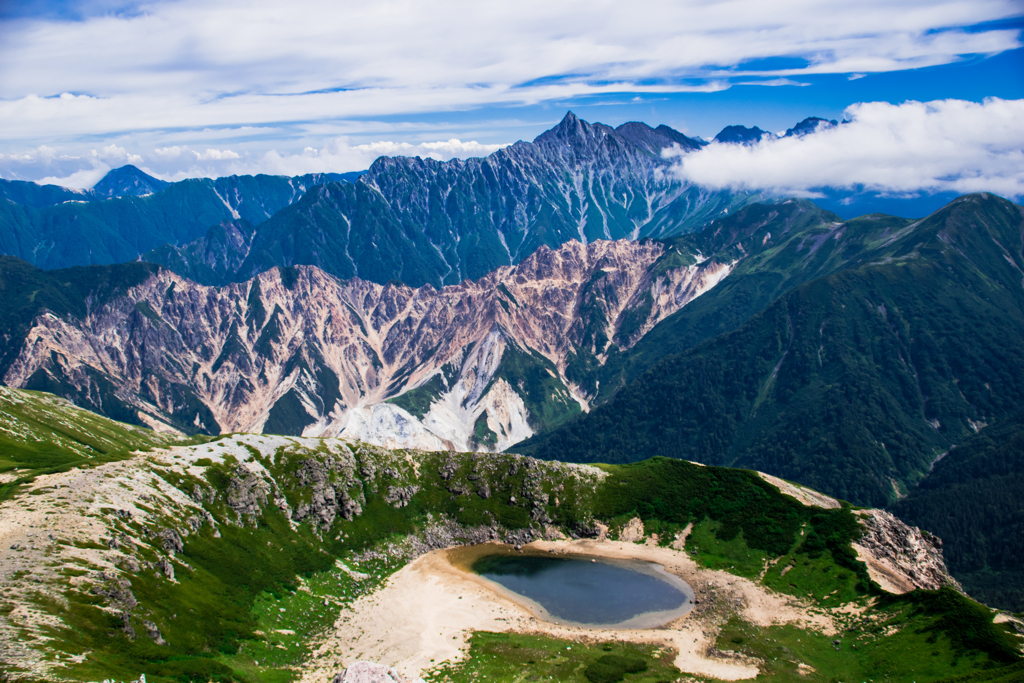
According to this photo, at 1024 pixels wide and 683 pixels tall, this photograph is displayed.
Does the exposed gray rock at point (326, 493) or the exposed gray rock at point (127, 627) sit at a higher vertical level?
the exposed gray rock at point (127, 627)

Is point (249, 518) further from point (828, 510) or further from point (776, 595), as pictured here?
point (828, 510)

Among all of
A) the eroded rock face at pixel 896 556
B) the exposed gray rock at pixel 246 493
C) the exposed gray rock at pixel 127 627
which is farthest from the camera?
the exposed gray rock at pixel 246 493

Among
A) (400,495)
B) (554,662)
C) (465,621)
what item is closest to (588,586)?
(465,621)

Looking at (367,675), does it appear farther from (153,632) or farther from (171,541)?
(171,541)

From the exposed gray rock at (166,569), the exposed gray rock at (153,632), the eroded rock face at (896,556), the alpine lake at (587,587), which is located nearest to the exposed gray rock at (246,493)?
the exposed gray rock at (166,569)

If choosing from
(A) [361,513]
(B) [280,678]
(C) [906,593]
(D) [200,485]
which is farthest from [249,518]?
(C) [906,593]

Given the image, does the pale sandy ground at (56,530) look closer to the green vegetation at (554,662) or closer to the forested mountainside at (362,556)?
the forested mountainside at (362,556)
